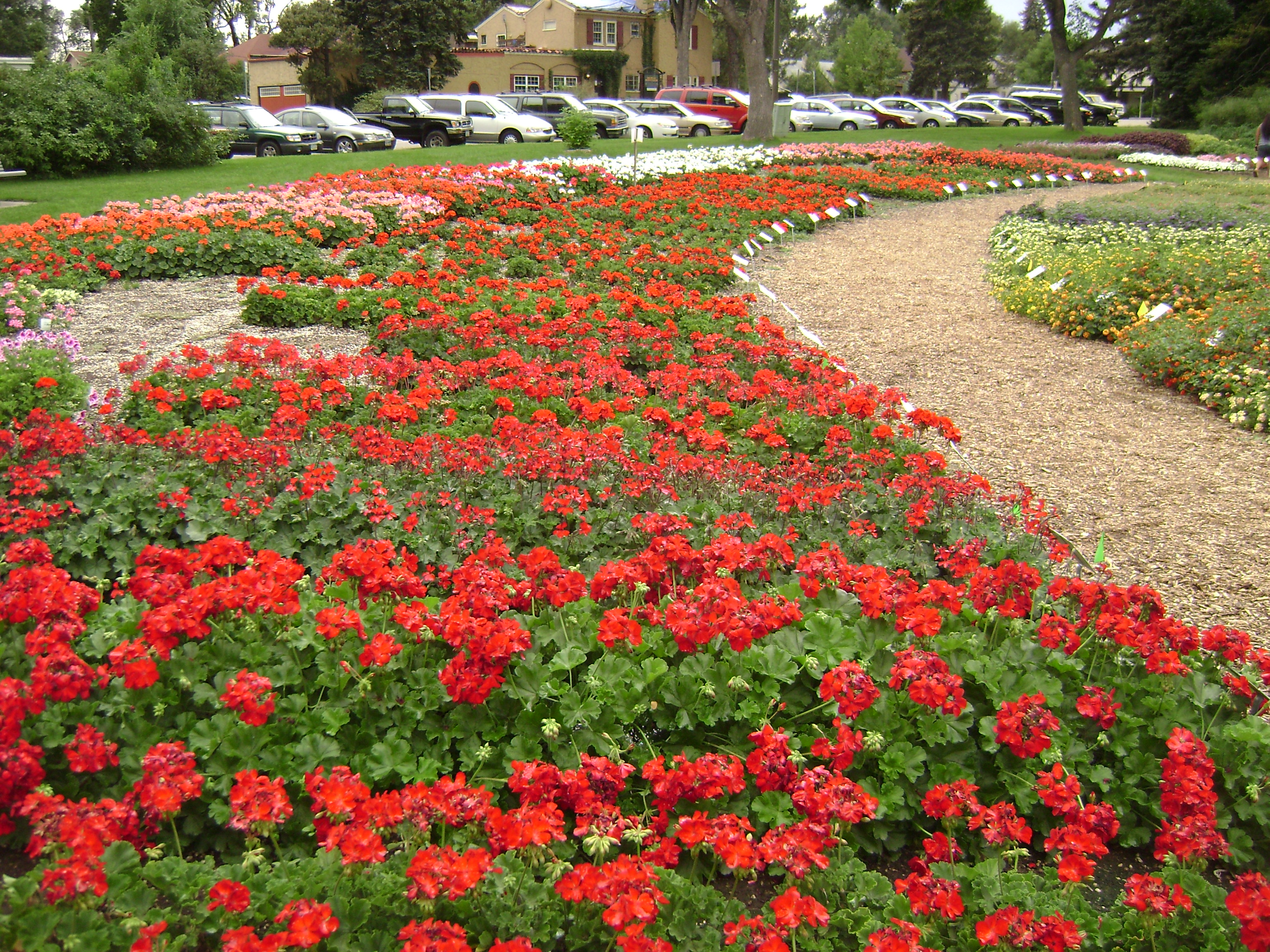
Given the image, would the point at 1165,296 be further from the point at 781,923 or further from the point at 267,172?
the point at 267,172

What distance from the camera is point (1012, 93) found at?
47625mm

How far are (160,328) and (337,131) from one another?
2011cm

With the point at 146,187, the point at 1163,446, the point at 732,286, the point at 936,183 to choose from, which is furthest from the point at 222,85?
the point at 1163,446

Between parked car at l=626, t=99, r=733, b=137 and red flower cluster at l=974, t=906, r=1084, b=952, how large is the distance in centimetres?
3163

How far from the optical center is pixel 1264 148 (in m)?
21.4

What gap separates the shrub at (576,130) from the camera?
2045cm

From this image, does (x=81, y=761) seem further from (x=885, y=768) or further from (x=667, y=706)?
(x=885, y=768)

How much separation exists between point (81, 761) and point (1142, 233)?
13543 millimetres

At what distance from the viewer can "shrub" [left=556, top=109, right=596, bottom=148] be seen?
67.1 ft

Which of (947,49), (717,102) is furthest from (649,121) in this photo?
(947,49)

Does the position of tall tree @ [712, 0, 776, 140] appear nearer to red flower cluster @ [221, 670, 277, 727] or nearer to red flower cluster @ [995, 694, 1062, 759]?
red flower cluster @ [995, 694, 1062, 759]

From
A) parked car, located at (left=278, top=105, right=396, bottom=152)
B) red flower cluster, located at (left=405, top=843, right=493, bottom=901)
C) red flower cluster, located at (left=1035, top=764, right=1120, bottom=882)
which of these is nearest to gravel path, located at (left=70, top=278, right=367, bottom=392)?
red flower cluster, located at (left=405, top=843, right=493, bottom=901)

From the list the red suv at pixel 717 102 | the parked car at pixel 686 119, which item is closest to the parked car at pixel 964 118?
the red suv at pixel 717 102

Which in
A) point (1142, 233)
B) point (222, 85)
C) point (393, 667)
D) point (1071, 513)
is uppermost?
point (222, 85)
